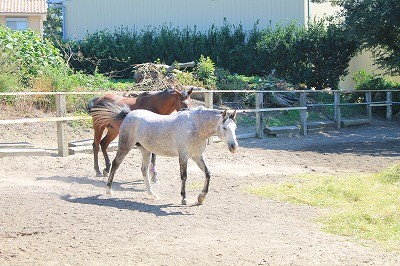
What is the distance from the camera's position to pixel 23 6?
35.5m

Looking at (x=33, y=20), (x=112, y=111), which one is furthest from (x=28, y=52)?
(x=33, y=20)

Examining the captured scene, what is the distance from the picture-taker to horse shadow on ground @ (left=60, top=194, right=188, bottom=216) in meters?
9.56

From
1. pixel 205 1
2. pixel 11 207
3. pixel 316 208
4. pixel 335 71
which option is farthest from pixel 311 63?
pixel 11 207

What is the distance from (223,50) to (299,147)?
11.0m

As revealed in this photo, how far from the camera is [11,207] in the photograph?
9148mm

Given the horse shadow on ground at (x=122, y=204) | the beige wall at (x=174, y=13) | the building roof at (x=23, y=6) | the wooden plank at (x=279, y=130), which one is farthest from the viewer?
the building roof at (x=23, y=6)

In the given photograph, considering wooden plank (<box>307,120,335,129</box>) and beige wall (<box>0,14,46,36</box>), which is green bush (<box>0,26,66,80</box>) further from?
beige wall (<box>0,14,46,36</box>)

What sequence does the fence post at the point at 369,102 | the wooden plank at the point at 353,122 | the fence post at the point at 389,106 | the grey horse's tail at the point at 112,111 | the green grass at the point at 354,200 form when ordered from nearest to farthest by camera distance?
the green grass at the point at 354,200, the grey horse's tail at the point at 112,111, the wooden plank at the point at 353,122, the fence post at the point at 369,102, the fence post at the point at 389,106

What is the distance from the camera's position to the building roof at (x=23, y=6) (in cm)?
3491

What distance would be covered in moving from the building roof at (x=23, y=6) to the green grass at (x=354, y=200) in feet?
82.2

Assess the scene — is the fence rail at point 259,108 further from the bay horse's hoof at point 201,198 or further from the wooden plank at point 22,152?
the bay horse's hoof at point 201,198

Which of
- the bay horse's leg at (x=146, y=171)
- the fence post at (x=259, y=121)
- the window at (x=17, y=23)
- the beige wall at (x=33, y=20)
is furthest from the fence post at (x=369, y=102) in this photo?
the window at (x=17, y=23)

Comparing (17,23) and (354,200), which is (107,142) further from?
(17,23)

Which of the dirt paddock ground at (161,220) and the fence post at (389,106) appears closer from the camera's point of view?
the dirt paddock ground at (161,220)
